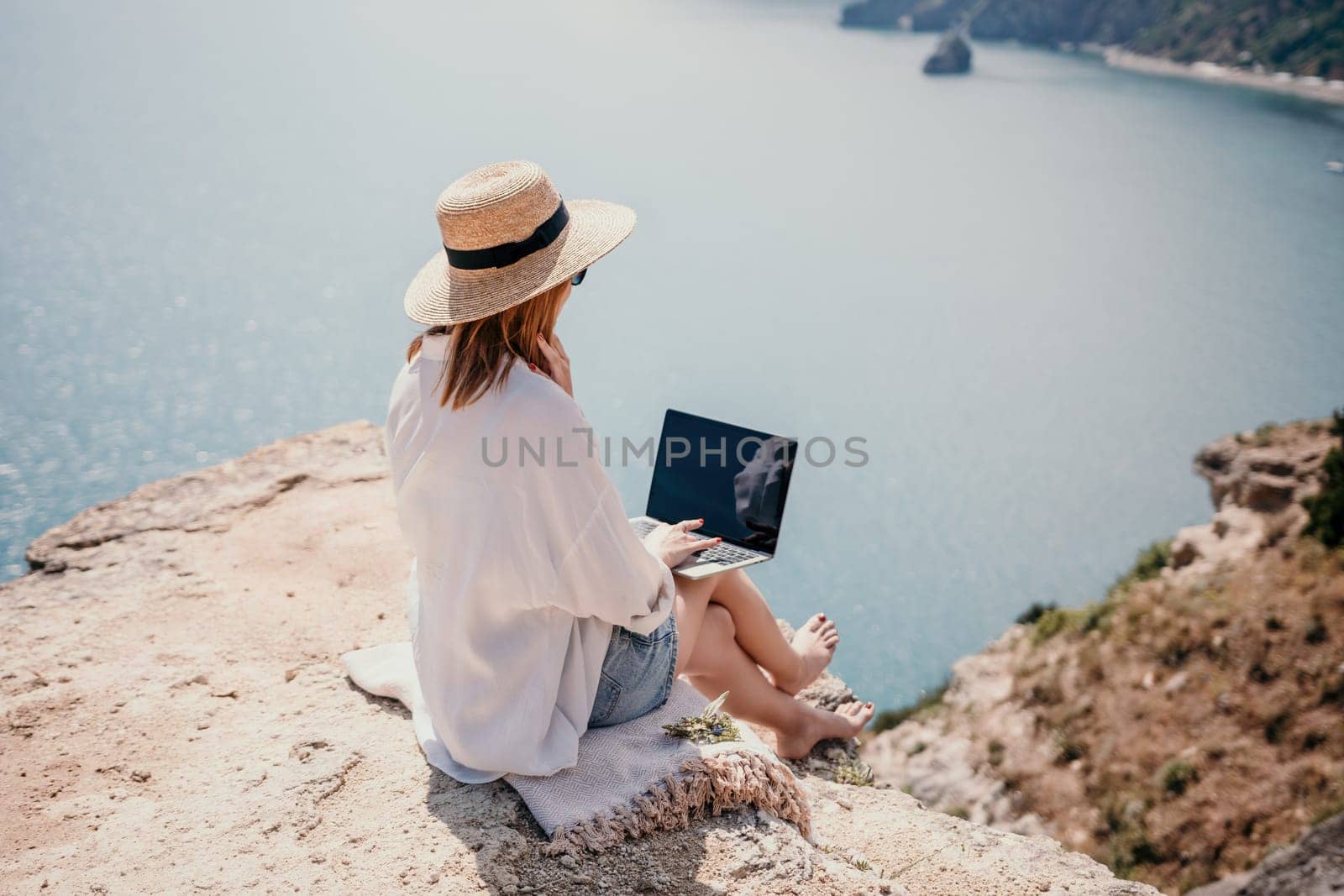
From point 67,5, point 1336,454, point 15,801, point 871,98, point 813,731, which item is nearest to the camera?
point 15,801

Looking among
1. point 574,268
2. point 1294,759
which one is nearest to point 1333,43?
point 1294,759

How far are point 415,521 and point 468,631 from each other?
0.25m

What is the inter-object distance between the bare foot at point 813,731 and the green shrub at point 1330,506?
5995 millimetres

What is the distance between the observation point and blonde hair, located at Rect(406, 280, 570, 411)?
1914mm

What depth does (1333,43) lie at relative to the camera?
101 feet

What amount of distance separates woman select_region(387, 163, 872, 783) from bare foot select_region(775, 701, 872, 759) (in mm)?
726

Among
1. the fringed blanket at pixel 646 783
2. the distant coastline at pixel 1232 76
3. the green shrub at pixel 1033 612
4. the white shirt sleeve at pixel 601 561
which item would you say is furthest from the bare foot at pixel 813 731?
the distant coastline at pixel 1232 76

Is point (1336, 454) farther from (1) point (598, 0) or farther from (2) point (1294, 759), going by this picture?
(1) point (598, 0)

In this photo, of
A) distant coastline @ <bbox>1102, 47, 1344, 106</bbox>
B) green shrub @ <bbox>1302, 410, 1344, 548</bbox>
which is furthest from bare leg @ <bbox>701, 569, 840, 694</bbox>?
distant coastline @ <bbox>1102, 47, 1344, 106</bbox>

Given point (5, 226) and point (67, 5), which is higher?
point (67, 5)

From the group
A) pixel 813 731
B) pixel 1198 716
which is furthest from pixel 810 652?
pixel 1198 716

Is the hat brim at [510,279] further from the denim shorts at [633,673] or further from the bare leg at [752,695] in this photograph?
the bare leg at [752,695]

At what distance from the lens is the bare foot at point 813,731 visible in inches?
112

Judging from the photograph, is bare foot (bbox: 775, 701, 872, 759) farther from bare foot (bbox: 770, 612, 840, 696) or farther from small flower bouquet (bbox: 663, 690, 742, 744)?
small flower bouquet (bbox: 663, 690, 742, 744)
